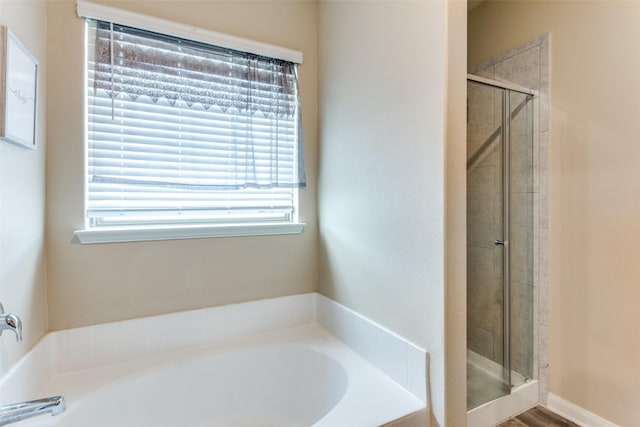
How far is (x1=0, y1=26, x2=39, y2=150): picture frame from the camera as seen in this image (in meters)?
1.00

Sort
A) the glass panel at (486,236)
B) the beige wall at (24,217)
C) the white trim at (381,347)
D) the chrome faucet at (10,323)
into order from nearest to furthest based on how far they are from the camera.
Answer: the chrome faucet at (10,323)
the beige wall at (24,217)
the white trim at (381,347)
the glass panel at (486,236)

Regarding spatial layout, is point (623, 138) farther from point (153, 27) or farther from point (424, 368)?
point (153, 27)

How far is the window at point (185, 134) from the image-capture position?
1.54 m

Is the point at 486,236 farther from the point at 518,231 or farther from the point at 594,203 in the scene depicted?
the point at 594,203

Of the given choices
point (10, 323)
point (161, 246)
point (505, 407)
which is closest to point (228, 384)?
point (161, 246)

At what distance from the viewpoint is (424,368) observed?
1.25m

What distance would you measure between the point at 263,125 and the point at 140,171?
0.72m

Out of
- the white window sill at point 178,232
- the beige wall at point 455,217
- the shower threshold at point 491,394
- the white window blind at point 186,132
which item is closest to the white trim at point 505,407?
the shower threshold at point 491,394

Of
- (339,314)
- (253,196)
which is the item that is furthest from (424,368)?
(253,196)

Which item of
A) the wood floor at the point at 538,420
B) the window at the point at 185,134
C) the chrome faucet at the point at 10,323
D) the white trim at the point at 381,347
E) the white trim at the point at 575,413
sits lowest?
the wood floor at the point at 538,420

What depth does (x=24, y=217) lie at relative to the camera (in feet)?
3.98

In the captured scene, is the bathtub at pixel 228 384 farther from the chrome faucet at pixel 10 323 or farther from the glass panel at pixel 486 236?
the glass panel at pixel 486 236

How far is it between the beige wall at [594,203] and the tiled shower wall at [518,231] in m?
0.05

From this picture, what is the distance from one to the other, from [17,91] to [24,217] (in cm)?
46
